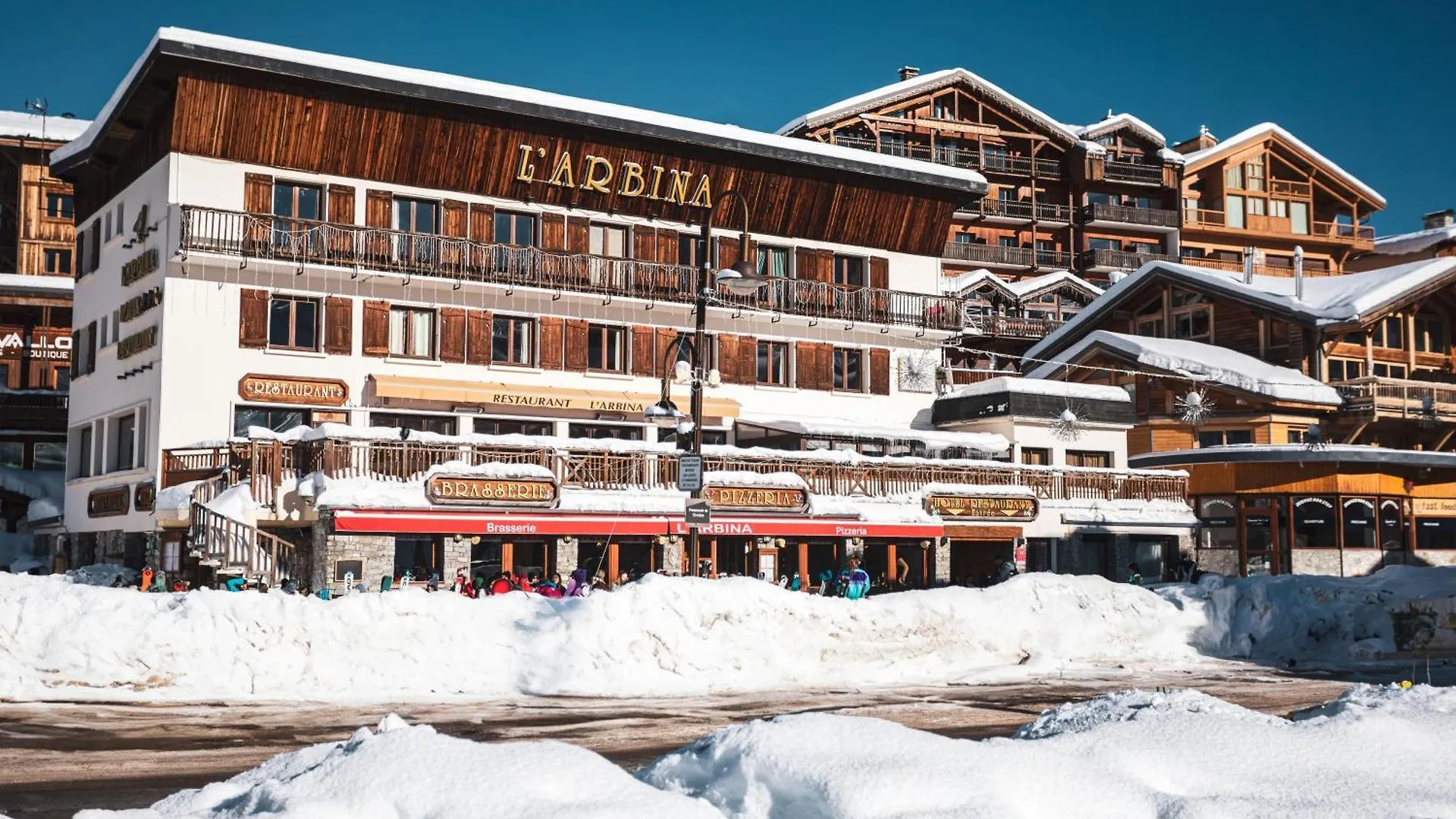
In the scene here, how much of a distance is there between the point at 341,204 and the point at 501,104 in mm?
4817

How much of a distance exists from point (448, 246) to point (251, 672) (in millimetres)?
19228

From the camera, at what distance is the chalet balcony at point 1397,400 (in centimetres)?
5131

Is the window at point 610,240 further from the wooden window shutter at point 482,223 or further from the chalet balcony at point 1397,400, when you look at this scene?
the chalet balcony at point 1397,400

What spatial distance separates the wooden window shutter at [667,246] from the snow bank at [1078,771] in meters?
31.6

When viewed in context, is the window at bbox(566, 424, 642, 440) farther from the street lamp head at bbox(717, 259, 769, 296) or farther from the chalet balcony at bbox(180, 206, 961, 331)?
the street lamp head at bbox(717, 259, 769, 296)

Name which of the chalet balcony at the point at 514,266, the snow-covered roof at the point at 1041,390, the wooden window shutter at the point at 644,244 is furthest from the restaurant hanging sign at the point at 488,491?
the snow-covered roof at the point at 1041,390

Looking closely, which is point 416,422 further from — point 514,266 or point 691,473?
point 691,473

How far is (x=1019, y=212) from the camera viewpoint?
78.9 meters

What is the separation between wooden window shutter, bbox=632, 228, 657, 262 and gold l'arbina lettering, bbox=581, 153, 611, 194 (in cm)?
162

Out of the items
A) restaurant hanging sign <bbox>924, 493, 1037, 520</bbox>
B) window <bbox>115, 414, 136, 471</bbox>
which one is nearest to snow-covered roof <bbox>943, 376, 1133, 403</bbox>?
restaurant hanging sign <bbox>924, 493, 1037, 520</bbox>

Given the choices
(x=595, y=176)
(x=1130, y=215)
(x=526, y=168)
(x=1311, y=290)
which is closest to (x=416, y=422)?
(x=526, y=168)

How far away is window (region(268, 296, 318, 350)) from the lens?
36.2 metres

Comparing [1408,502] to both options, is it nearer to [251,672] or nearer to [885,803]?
[251,672]

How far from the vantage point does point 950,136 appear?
76812 mm
